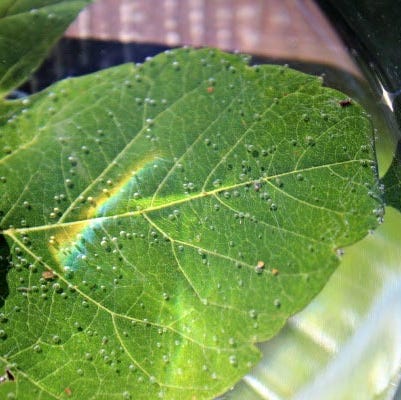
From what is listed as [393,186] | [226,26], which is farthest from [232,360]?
→ [226,26]

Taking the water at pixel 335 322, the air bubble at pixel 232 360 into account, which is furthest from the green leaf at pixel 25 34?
the air bubble at pixel 232 360

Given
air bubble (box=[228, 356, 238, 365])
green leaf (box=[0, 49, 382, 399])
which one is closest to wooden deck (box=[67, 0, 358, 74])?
green leaf (box=[0, 49, 382, 399])

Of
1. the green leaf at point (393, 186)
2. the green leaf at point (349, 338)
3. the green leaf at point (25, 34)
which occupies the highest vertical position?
the green leaf at point (25, 34)

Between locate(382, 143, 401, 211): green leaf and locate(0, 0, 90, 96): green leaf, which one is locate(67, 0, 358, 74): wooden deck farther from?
locate(382, 143, 401, 211): green leaf

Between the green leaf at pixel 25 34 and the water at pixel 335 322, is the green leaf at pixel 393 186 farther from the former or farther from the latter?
the green leaf at pixel 25 34

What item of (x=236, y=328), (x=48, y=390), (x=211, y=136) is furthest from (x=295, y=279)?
(x=48, y=390)

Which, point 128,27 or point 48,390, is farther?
point 128,27

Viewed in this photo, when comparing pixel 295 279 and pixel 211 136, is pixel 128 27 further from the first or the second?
pixel 295 279
